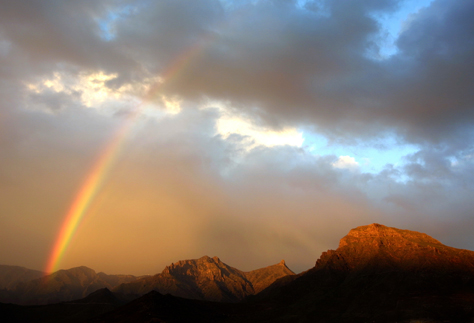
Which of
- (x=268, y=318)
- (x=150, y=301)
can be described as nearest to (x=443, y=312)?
(x=268, y=318)

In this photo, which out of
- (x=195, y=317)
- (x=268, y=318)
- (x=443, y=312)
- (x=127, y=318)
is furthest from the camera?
(x=268, y=318)

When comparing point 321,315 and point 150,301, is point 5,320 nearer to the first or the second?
point 150,301

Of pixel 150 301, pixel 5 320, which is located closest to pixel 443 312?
pixel 150 301

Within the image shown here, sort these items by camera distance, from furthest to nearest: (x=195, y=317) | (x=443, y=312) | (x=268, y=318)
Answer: (x=268, y=318), (x=195, y=317), (x=443, y=312)

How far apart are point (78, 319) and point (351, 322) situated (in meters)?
149

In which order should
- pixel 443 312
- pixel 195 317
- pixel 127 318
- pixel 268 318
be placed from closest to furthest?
pixel 443 312 < pixel 127 318 < pixel 195 317 < pixel 268 318

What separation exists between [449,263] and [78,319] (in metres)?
213

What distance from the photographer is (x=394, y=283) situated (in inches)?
7426

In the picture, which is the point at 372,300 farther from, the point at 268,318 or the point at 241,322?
the point at 241,322

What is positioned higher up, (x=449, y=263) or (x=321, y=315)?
(x=449, y=263)

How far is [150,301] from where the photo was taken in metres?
172

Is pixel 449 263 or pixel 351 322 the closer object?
pixel 351 322

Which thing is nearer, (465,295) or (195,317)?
(465,295)

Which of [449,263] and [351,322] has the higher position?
[449,263]
